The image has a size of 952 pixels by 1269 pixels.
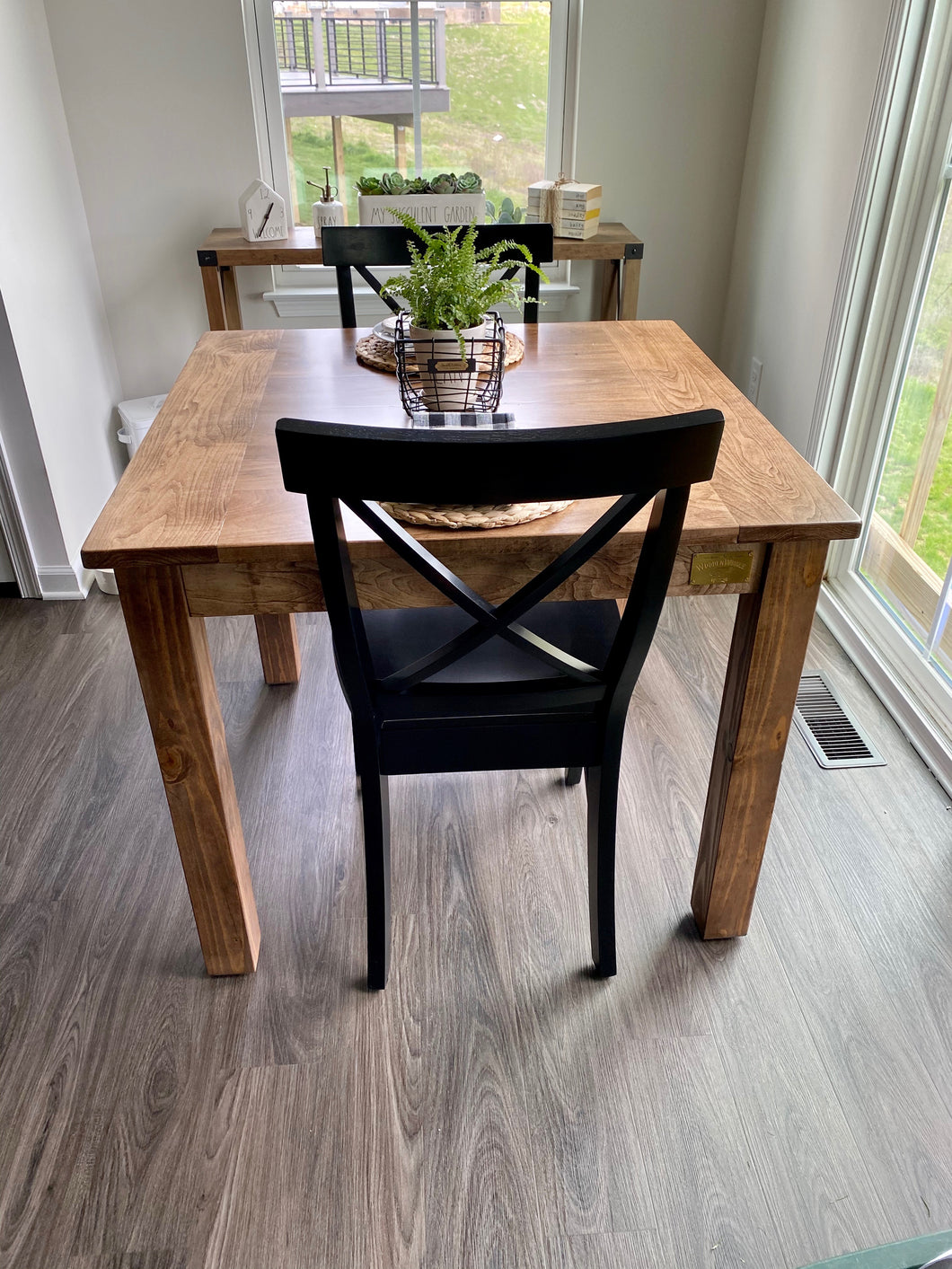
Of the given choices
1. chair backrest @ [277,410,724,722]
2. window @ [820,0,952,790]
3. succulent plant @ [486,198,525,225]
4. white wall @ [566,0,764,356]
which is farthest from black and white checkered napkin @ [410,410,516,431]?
white wall @ [566,0,764,356]

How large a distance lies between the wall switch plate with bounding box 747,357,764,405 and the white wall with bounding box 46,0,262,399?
5.20 ft

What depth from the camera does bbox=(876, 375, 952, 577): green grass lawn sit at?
2043mm

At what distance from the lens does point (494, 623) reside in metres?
1.09

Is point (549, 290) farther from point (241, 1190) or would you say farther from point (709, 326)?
point (241, 1190)

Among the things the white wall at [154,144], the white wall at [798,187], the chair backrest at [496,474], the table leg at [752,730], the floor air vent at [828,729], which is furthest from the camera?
the white wall at [154,144]

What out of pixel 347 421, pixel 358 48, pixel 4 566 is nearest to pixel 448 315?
pixel 347 421

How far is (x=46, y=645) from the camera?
2344mm

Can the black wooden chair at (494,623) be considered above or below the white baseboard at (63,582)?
above

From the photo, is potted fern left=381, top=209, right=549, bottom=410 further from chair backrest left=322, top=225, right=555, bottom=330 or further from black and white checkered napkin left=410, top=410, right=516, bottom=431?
chair backrest left=322, top=225, right=555, bottom=330

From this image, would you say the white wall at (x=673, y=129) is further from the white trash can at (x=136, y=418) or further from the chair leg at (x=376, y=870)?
the chair leg at (x=376, y=870)

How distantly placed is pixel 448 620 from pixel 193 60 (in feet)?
7.18

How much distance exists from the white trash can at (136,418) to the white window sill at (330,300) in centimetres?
52

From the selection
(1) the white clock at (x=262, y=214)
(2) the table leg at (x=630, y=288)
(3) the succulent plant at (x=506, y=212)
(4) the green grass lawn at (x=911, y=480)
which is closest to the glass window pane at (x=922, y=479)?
(4) the green grass lawn at (x=911, y=480)

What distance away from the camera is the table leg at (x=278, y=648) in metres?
2.07
